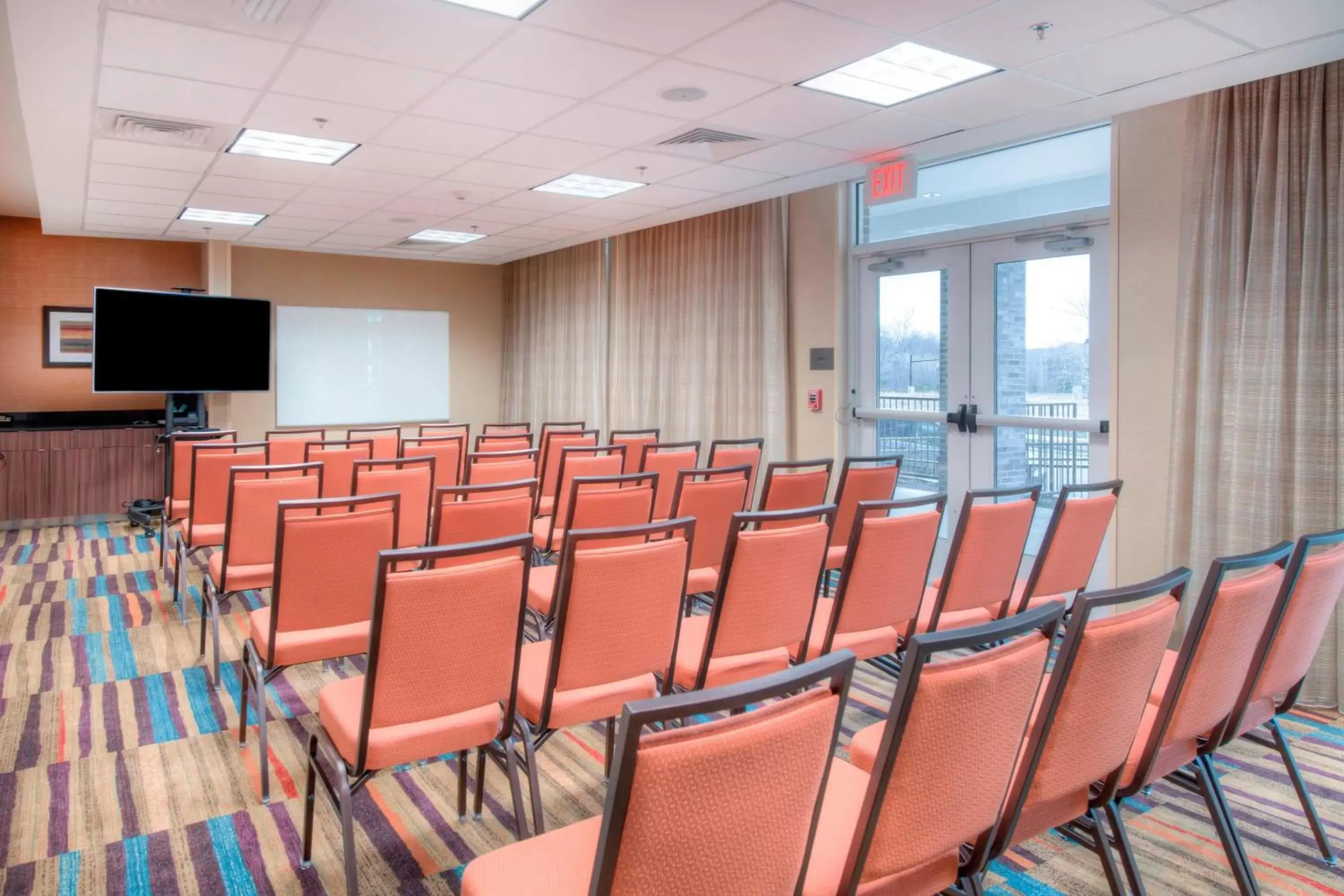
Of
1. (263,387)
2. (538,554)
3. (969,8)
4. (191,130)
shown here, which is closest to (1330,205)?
(969,8)

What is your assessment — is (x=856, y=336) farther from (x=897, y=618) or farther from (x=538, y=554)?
(x=897, y=618)

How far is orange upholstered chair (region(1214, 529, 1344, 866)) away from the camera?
2.26 m

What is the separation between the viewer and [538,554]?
4980 mm

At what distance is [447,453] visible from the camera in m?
5.68

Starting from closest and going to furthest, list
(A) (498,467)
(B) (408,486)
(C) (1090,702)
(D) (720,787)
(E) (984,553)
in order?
(D) (720,787) < (C) (1090,702) < (E) (984,553) < (B) (408,486) < (A) (498,467)

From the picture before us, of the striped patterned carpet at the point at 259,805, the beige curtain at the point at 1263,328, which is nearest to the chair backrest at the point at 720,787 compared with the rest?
the striped patterned carpet at the point at 259,805

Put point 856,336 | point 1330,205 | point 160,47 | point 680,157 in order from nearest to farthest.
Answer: point 160,47
point 1330,205
point 680,157
point 856,336

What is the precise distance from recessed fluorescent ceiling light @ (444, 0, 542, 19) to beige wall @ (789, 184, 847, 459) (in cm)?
395

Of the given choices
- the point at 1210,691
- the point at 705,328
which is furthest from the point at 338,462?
the point at 1210,691

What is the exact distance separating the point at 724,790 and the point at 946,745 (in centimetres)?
50

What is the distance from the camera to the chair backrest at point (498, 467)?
487 centimetres

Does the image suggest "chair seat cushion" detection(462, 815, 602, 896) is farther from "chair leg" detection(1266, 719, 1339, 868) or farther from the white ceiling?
the white ceiling

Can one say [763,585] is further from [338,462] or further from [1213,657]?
[338,462]

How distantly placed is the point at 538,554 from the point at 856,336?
130 inches
